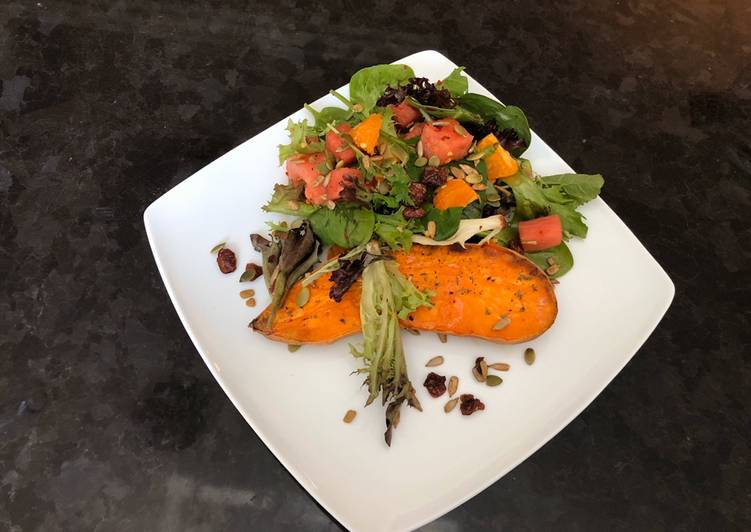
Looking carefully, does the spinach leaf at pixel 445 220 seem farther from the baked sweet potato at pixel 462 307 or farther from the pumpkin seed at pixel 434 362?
the pumpkin seed at pixel 434 362

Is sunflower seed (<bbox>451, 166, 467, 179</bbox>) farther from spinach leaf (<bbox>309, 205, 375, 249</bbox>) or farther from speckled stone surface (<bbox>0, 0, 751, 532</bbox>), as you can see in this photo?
speckled stone surface (<bbox>0, 0, 751, 532</bbox>)

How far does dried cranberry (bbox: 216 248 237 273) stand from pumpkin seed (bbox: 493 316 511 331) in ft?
2.73

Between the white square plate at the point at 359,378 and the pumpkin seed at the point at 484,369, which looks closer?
the white square plate at the point at 359,378

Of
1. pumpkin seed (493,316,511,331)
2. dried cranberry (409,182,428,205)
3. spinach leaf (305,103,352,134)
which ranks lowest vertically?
pumpkin seed (493,316,511,331)

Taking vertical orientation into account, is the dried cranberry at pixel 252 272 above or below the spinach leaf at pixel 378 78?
below

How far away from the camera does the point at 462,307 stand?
5.72 ft

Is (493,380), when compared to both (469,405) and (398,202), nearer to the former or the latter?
(469,405)

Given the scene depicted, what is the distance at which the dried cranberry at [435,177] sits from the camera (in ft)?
5.94

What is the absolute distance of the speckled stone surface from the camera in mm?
1806

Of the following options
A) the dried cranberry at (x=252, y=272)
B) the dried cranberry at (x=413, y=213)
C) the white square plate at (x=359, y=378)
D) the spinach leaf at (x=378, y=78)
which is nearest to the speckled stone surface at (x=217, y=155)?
the white square plate at (x=359, y=378)

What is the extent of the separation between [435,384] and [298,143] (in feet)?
2.89

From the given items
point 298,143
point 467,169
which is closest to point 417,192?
point 467,169

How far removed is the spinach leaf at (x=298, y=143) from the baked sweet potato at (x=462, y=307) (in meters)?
0.43

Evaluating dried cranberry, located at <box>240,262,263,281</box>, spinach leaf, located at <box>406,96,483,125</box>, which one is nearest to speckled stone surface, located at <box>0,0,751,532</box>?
dried cranberry, located at <box>240,262,263,281</box>
